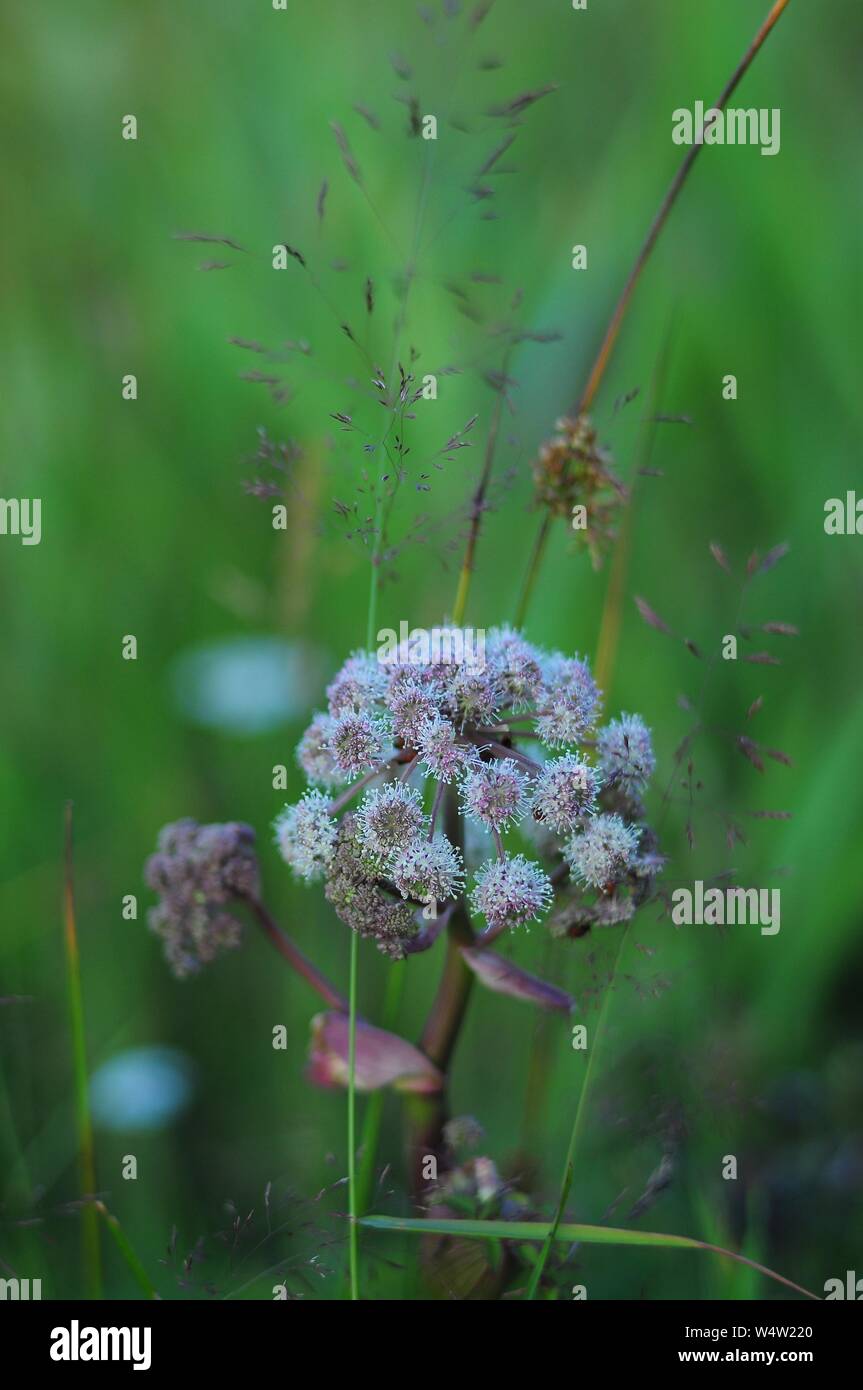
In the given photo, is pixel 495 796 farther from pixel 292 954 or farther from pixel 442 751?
pixel 292 954

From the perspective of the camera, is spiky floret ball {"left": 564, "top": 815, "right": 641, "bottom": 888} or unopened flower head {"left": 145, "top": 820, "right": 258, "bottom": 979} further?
unopened flower head {"left": 145, "top": 820, "right": 258, "bottom": 979}

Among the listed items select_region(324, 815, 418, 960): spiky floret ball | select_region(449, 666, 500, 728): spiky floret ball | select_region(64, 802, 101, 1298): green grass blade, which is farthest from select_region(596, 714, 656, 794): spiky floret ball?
select_region(64, 802, 101, 1298): green grass blade

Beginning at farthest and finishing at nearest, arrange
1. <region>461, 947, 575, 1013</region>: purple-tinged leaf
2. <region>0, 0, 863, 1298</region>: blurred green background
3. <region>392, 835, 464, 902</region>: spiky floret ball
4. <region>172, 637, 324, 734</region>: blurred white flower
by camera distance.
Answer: <region>172, 637, 324, 734</region>: blurred white flower, <region>0, 0, 863, 1298</region>: blurred green background, <region>461, 947, 575, 1013</region>: purple-tinged leaf, <region>392, 835, 464, 902</region>: spiky floret ball

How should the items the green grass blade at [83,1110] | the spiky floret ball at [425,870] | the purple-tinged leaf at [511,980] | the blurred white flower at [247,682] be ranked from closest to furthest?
1. the spiky floret ball at [425,870]
2. the purple-tinged leaf at [511,980]
3. the green grass blade at [83,1110]
4. the blurred white flower at [247,682]

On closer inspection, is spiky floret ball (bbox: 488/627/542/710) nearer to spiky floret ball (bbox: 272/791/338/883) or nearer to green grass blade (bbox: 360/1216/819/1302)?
spiky floret ball (bbox: 272/791/338/883)

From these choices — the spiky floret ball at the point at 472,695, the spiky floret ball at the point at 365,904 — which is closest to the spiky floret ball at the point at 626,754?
the spiky floret ball at the point at 472,695

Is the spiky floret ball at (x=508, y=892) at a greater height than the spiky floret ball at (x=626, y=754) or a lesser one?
lesser

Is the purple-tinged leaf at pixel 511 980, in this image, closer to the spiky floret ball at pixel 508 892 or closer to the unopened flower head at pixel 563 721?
the spiky floret ball at pixel 508 892

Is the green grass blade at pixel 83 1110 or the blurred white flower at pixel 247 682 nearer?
the green grass blade at pixel 83 1110
